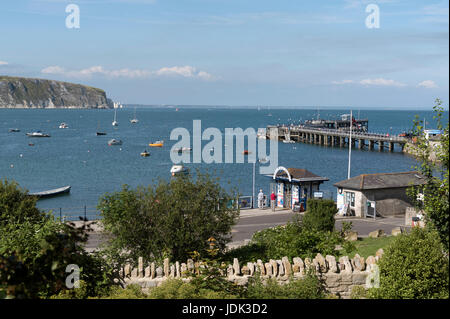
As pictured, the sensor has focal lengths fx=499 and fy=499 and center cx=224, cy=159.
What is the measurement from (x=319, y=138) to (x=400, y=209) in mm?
85959

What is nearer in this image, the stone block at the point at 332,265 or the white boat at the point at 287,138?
the stone block at the point at 332,265

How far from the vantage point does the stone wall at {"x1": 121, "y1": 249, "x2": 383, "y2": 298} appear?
11.1 meters

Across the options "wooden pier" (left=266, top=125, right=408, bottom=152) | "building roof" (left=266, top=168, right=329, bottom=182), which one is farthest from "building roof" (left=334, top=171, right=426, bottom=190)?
"wooden pier" (left=266, top=125, right=408, bottom=152)

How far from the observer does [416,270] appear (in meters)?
10.1

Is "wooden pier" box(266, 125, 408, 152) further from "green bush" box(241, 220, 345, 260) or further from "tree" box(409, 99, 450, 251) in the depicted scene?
"tree" box(409, 99, 450, 251)

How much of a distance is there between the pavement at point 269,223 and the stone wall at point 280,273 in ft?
32.0

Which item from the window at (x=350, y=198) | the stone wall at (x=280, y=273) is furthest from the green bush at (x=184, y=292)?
the window at (x=350, y=198)

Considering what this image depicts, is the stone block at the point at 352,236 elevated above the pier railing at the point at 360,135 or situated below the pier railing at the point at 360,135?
below

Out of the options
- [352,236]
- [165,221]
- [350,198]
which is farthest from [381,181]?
[165,221]

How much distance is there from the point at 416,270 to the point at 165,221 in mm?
6619

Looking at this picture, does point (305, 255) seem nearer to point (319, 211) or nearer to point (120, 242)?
point (120, 242)

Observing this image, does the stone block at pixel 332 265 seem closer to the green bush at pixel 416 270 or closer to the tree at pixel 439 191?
the green bush at pixel 416 270

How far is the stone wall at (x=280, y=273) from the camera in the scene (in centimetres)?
1112

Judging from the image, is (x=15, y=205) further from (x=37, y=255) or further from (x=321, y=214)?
(x=321, y=214)
